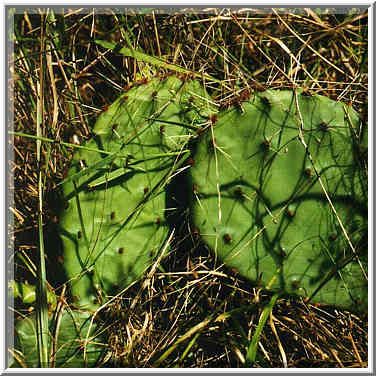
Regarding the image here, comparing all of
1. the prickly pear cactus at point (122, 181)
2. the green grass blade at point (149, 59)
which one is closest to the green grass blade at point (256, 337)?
the prickly pear cactus at point (122, 181)

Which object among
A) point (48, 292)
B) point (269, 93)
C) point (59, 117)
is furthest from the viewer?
point (59, 117)

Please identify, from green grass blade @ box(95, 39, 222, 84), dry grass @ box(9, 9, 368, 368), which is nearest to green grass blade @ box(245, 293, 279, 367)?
dry grass @ box(9, 9, 368, 368)

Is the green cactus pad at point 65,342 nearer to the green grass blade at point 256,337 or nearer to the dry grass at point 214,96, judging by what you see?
the dry grass at point 214,96

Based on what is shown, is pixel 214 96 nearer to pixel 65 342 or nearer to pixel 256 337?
pixel 256 337

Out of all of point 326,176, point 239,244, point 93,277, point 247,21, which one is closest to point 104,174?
point 93,277

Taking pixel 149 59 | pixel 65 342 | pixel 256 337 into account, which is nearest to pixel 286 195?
pixel 256 337

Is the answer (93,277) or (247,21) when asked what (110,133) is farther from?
(247,21)

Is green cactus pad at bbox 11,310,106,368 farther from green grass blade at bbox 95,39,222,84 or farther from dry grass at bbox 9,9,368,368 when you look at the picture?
green grass blade at bbox 95,39,222,84
